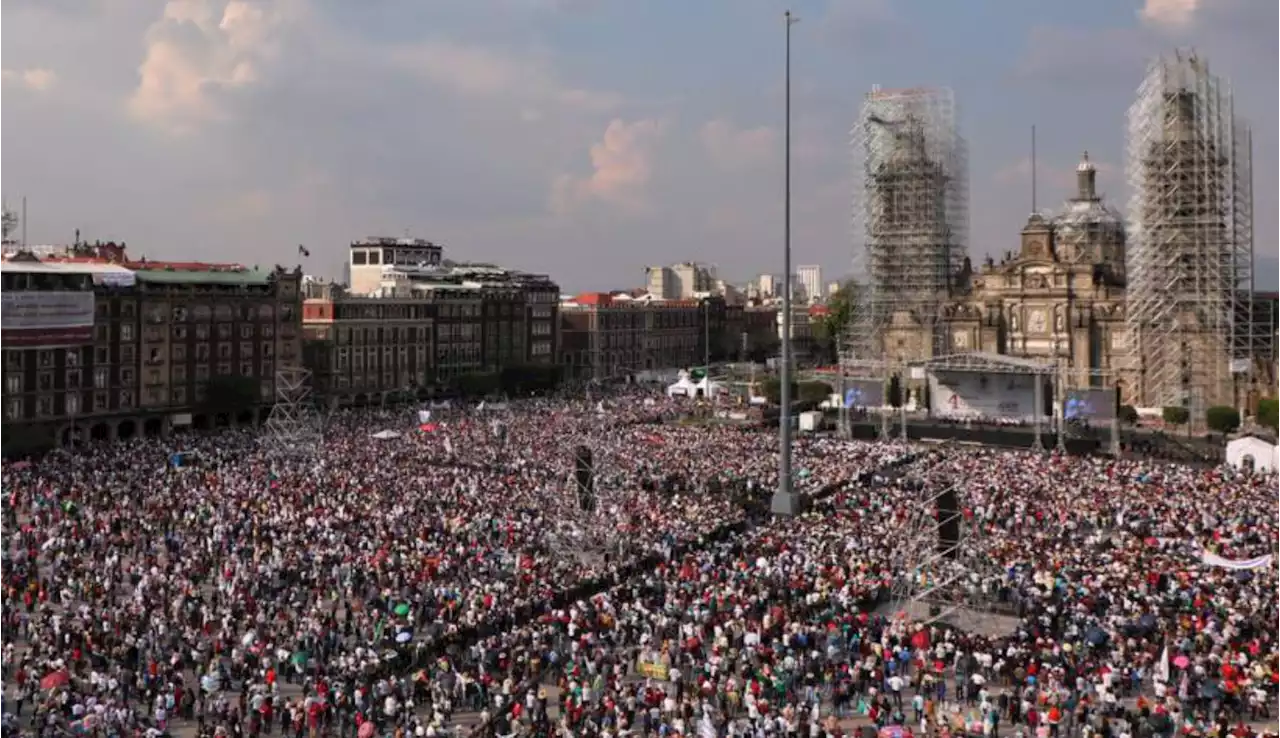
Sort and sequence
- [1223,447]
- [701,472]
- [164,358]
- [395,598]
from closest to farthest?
[395,598], [701,472], [1223,447], [164,358]

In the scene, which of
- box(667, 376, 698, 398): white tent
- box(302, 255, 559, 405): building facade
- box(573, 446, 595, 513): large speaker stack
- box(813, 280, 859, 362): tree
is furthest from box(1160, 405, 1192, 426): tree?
box(302, 255, 559, 405): building facade

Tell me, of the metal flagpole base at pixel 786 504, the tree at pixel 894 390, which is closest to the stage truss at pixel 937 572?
the metal flagpole base at pixel 786 504

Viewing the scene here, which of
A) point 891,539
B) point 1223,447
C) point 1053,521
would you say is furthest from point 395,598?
point 1223,447

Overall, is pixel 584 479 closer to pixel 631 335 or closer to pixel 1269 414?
pixel 1269 414

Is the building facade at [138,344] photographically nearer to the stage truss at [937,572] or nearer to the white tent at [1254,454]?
the stage truss at [937,572]

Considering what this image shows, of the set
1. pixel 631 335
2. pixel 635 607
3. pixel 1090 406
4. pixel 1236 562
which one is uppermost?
pixel 631 335

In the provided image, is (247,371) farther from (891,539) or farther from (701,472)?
(891,539)

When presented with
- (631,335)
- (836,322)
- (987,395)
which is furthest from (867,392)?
(631,335)
